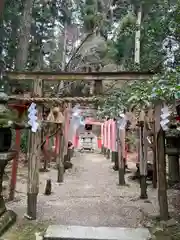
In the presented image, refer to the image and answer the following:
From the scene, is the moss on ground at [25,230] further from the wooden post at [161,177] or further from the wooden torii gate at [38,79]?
the wooden post at [161,177]

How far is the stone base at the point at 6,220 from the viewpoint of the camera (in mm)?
3870

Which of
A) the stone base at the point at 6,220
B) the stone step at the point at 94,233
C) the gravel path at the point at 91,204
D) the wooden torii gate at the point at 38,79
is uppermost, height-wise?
the wooden torii gate at the point at 38,79

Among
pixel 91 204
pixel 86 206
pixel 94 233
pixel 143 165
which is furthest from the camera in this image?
pixel 143 165

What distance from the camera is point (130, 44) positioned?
14.5 meters

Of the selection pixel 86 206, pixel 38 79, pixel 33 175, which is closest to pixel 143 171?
pixel 86 206

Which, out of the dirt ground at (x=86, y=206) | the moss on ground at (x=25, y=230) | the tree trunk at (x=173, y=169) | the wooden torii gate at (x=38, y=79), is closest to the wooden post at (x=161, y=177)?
the dirt ground at (x=86, y=206)

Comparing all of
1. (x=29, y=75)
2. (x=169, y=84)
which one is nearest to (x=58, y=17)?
(x=29, y=75)

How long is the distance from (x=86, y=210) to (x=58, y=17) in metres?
11.1

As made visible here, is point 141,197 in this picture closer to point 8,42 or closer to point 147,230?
point 147,230

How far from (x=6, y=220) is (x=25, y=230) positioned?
34cm

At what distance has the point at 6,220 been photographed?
13.4 feet

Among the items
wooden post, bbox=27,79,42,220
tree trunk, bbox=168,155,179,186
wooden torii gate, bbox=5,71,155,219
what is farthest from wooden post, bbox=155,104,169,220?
tree trunk, bbox=168,155,179,186

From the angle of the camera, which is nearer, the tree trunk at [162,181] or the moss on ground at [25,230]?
the moss on ground at [25,230]

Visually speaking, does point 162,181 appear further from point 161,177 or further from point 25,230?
point 25,230
